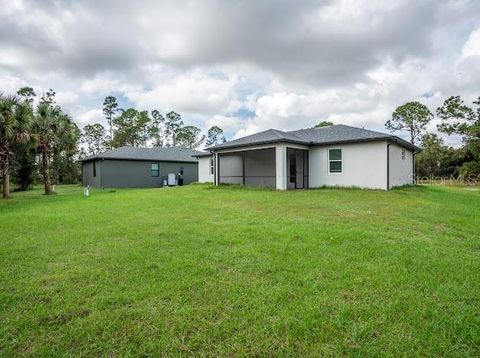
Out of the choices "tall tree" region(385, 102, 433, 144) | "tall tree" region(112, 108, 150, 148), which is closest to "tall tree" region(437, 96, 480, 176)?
"tall tree" region(385, 102, 433, 144)

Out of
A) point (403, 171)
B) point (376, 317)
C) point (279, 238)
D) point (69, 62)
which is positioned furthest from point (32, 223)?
point (403, 171)

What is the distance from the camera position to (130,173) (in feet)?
80.0

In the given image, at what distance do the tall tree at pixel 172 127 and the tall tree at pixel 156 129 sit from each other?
3.03 feet

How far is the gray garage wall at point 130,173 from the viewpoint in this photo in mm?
23344

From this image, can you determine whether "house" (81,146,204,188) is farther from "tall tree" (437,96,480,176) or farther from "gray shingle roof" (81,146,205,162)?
"tall tree" (437,96,480,176)

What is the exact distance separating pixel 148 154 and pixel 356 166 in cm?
1810

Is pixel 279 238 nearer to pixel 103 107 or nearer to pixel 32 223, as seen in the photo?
pixel 32 223

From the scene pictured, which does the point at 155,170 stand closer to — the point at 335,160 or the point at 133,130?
the point at 335,160

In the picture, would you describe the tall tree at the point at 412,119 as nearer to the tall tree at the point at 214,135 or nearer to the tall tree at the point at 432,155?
the tall tree at the point at 432,155

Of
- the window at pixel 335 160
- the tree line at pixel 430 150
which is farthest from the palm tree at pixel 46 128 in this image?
the tree line at pixel 430 150

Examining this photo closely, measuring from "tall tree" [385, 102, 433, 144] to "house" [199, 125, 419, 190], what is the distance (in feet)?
70.6

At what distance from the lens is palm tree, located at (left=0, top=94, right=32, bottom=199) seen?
14.7m

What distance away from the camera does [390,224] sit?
260 inches

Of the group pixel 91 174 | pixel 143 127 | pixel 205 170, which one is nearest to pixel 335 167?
pixel 205 170
